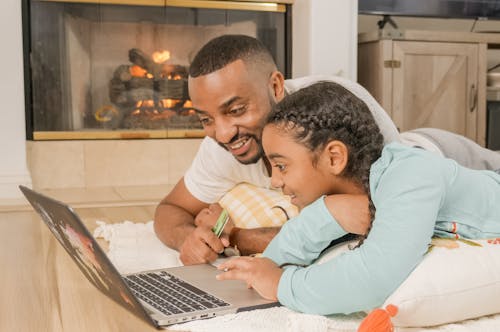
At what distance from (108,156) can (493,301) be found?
8.04ft

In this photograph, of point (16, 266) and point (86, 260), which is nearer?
point (86, 260)

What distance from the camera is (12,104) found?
3.07 meters

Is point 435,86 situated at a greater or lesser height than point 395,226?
greater

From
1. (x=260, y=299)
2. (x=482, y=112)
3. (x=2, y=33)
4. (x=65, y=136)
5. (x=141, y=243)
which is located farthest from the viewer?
(x=482, y=112)

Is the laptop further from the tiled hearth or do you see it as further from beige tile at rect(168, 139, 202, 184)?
beige tile at rect(168, 139, 202, 184)

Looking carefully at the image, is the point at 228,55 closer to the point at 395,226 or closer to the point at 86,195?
the point at 395,226

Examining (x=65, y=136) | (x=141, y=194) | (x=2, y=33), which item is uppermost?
(x=2, y=33)

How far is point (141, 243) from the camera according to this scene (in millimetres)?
1958

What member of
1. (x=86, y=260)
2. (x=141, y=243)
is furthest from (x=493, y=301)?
(x=141, y=243)

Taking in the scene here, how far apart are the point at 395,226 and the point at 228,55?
635 mm

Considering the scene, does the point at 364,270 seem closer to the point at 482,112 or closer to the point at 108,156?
the point at 108,156

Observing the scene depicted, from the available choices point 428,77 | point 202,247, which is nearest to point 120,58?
point 428,77

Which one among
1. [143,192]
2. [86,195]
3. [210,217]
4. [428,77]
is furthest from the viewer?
[428,77]

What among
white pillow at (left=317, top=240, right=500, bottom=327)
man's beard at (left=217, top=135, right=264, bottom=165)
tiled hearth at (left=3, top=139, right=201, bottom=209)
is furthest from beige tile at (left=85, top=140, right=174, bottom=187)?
white pillow at (left=317, top=240, right=500, bottom=327)
